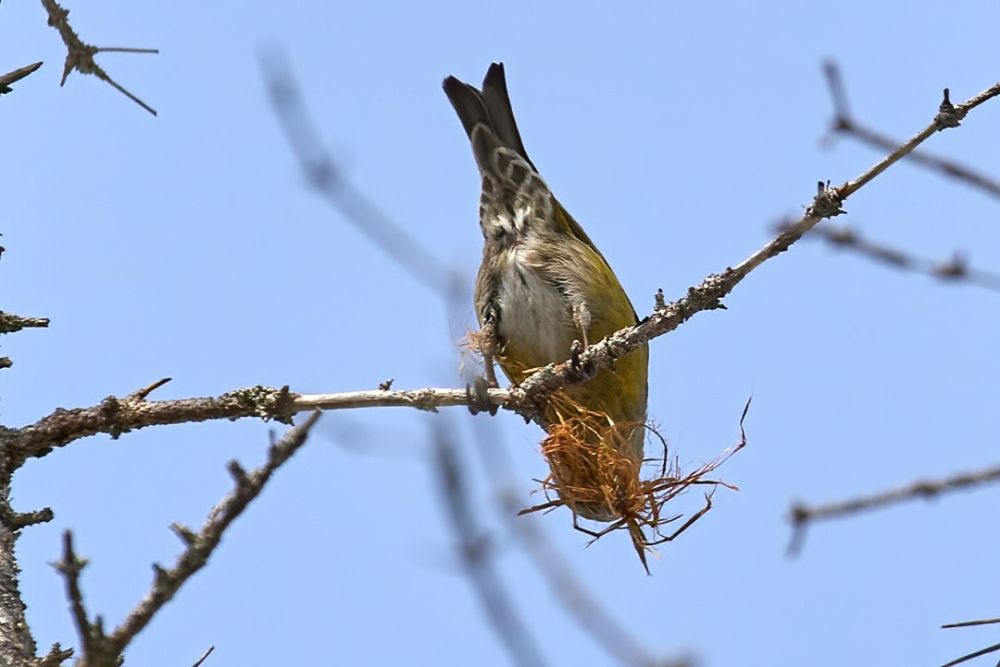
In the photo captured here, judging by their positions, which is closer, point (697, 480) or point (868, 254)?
point (868, 254)

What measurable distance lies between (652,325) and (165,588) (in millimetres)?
2720

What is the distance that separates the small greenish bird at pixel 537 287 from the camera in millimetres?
6133

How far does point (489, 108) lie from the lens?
7.24 meters

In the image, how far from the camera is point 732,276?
4.48 metres

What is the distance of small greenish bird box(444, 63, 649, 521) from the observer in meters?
6.13

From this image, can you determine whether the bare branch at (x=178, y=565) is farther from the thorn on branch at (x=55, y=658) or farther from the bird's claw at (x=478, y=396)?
the bird's claw at (x=478, y=396)

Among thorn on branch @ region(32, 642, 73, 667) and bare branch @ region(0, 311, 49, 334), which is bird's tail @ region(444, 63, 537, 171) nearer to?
bare branch @ region(0, 311, 49, 334)

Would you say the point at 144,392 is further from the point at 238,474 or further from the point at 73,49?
the point at 238,474

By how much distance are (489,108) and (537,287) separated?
133cm

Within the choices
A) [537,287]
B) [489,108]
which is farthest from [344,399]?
[489,108]

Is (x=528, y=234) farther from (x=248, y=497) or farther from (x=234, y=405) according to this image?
(x=248, y=497)

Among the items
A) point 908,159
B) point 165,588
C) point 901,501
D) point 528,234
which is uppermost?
point 528,234

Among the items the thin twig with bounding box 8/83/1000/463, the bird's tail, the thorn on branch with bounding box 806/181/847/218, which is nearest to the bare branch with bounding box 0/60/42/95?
the thin twig with bounding box 8/83/1000/463

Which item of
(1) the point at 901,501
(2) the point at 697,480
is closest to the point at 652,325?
(2) the point at 697,480
